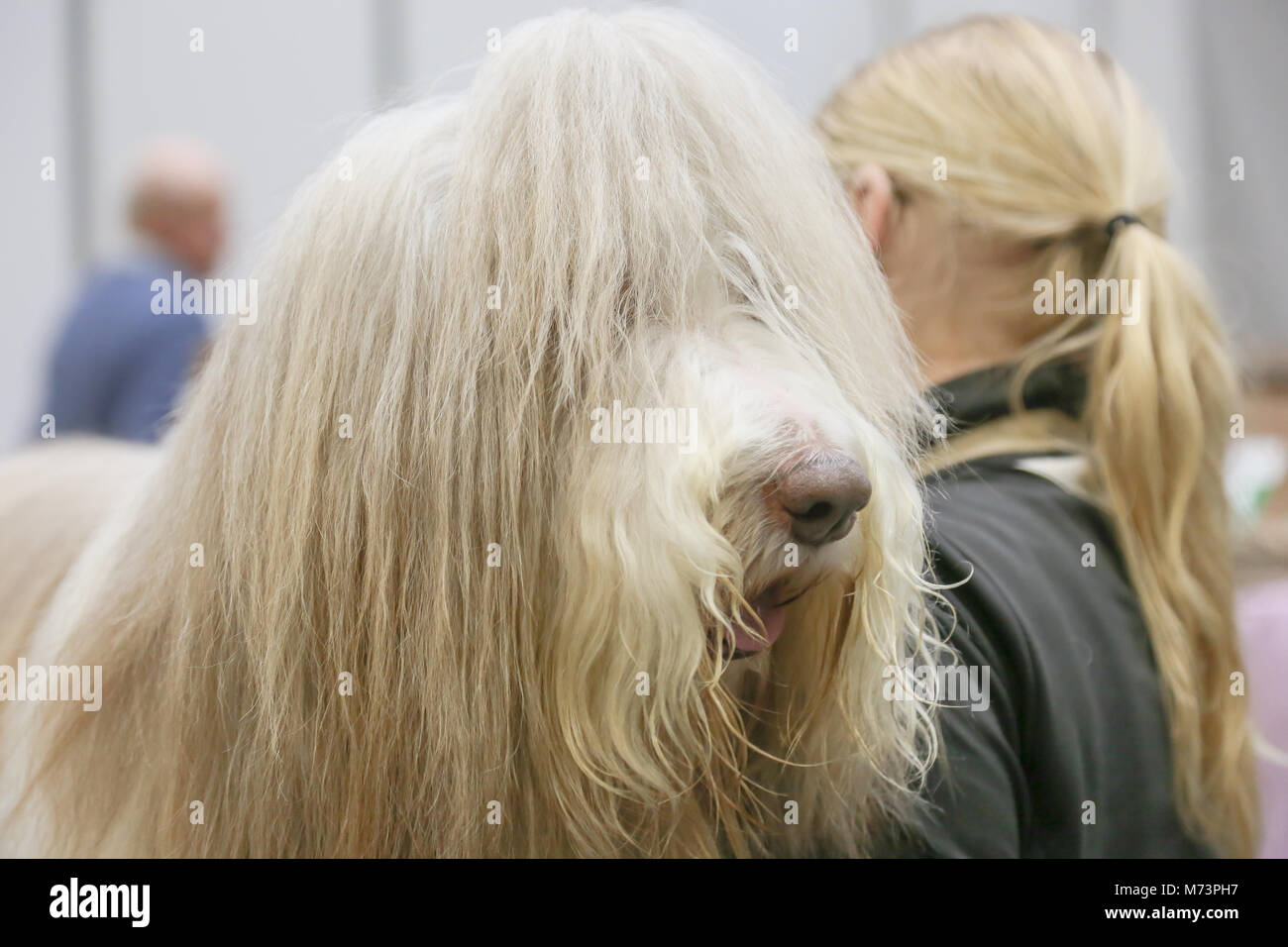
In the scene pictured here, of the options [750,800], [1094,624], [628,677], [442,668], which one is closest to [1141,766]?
[1094,624]

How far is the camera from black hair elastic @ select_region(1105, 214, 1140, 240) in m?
1.20

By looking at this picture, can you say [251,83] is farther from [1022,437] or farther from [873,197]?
[1022,437]

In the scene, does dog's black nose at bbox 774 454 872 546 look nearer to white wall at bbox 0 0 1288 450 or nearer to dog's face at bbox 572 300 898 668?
dog's face at bbox 572 300 898 668

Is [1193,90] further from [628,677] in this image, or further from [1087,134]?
[628,677]

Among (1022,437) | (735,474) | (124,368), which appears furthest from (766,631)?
(124,368)

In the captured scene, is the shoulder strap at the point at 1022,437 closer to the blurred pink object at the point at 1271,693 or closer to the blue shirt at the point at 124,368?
the blurred pink object at the point at 1271,693

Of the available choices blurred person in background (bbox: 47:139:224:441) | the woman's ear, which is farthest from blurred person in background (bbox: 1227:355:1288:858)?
blurred person in background (bbox: 47:139:224:441)

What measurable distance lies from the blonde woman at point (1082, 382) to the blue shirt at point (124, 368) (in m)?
1.64

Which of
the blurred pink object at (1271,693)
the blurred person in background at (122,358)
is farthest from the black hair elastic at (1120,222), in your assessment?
the blurred person in background at (122,358)

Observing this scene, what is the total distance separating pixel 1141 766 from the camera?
1.19m

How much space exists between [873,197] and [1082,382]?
323mm

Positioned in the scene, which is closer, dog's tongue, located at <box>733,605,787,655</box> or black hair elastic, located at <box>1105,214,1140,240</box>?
dog's tongue, located at <box>733,605,787,655</box>

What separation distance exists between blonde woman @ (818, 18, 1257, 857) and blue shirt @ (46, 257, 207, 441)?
5.39ft

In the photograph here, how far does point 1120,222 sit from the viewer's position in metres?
1.20
